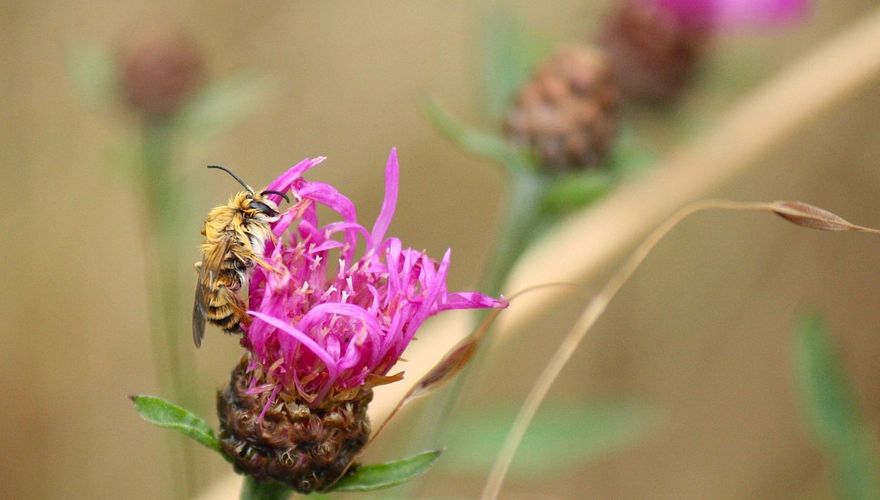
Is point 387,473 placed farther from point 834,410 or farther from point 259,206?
point 834,410

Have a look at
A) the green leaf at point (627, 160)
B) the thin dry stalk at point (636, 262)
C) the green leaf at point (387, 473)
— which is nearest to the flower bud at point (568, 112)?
the green leaf at point (627, 160)

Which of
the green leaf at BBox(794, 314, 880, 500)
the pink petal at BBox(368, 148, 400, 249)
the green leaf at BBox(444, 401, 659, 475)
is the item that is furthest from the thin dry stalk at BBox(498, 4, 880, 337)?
the pink petal at BBox(368, 148, 400, 249)

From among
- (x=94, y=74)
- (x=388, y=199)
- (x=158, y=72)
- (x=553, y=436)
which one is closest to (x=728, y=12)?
(x=553, y=436)

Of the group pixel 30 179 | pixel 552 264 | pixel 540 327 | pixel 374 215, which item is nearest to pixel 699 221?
pixel 540 327

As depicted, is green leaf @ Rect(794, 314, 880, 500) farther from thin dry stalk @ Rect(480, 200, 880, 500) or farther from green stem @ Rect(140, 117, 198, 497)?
green stem @ Rect(140, 117, 198, 497)

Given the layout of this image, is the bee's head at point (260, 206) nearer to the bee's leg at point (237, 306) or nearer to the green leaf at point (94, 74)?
the bee's leg at point (237, 306)

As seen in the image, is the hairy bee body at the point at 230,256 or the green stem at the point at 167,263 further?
the green stem at the point at 167,263

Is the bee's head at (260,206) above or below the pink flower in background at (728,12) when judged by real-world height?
below
